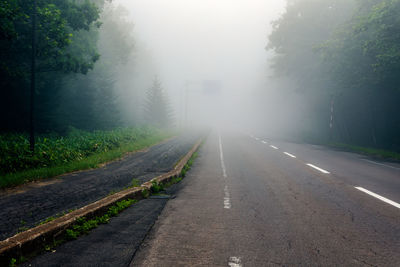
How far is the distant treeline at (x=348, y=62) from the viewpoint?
1639 cm

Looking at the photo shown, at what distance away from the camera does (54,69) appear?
15.5 meters

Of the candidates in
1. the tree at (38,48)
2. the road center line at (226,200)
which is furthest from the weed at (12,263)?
the tree at (38,48)

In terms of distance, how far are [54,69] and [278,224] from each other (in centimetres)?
1506

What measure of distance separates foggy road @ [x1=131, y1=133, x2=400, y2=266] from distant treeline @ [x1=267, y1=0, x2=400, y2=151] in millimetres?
11922

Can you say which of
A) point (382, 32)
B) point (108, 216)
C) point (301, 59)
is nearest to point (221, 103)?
point (301, 59)

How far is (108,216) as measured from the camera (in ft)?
15.9

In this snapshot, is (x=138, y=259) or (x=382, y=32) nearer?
(x=138, y=259)

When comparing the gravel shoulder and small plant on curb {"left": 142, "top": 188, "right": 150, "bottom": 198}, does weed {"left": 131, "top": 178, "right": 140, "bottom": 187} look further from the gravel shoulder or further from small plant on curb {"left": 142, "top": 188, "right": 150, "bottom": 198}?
small plant on curb {"left": 142, "top": 188, "right": 150, "bottom": 198}

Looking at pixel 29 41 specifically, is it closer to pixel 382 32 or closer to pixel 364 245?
pixel 364 245

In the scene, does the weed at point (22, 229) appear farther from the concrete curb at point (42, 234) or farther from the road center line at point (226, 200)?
the road center line at point (226, 200)

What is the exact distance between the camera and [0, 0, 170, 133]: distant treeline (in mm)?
13266

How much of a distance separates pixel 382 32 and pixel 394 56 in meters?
1.87

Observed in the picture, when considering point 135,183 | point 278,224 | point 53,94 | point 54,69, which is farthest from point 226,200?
point 53,94

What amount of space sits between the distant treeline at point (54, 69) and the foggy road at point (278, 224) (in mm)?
10294
